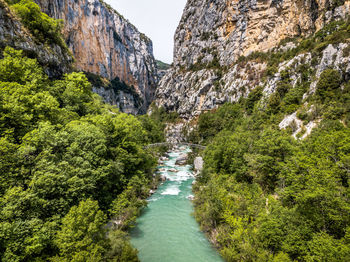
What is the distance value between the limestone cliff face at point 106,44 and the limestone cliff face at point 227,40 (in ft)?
85.3

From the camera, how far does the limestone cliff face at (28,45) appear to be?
57.3 ft

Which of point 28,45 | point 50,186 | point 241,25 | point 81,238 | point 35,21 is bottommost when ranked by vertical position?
point 81,238

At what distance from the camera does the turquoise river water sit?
1289 cm

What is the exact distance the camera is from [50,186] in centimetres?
1034

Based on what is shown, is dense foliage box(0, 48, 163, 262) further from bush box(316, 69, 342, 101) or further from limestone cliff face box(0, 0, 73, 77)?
bush box(316, 69, 342, 101)

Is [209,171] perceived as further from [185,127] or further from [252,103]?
[185,127]

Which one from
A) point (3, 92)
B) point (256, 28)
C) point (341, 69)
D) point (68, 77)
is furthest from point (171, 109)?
point (3, 92)

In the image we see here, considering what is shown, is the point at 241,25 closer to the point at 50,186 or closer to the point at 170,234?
the point at 170,234

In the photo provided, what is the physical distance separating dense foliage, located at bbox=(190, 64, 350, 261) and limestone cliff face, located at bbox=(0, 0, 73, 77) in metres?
26.9

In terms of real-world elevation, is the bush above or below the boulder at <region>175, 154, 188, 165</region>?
above

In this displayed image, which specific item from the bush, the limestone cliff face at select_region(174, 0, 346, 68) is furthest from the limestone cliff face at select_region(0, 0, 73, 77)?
the limestone cliff face at select_region(174, 0, 346, 68)

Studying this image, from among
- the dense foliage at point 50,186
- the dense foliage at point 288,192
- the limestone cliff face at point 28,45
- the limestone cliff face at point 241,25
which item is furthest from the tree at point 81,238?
the limestone cliff face at point 241,25

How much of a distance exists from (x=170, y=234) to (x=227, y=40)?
67.5 metres

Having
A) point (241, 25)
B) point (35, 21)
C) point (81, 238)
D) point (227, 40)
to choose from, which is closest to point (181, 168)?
point (81, 238)
